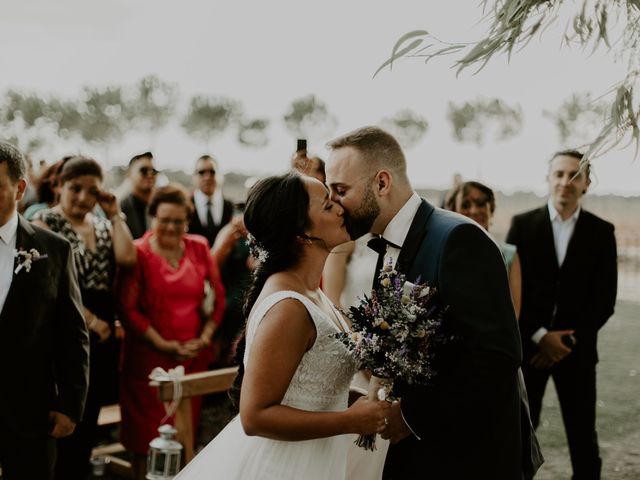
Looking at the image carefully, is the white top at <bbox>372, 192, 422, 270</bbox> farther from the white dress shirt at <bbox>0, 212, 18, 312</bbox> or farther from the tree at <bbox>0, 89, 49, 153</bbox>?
the tree at <bbox>0, 89, 49, 153</bbox>

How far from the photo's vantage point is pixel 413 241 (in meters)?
2.84

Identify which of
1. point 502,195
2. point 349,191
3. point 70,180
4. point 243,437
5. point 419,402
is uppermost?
point 349,191

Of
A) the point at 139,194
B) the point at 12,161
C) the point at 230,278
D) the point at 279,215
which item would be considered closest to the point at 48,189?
the point at 139,194

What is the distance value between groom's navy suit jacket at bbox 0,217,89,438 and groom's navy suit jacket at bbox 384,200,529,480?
182 cm

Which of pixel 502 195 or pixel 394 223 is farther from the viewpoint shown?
pixel 502 195

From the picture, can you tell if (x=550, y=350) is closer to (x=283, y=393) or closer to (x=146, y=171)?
(x=283, y=393)

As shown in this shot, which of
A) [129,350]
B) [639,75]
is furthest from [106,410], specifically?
[639,75]

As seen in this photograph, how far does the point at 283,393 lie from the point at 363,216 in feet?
2.49

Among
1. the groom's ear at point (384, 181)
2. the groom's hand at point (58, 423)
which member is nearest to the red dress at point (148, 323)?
the groom's hand at point (58, 423)

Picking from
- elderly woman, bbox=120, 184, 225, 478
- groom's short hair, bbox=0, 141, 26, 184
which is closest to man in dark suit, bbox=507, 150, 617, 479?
elderly woman, bbox=120, 184, 225, 478

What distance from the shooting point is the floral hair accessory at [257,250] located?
2.92 meters

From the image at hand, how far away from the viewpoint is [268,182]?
9.41 feet

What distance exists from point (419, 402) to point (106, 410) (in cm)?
434

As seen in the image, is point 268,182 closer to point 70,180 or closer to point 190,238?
point 70,180
